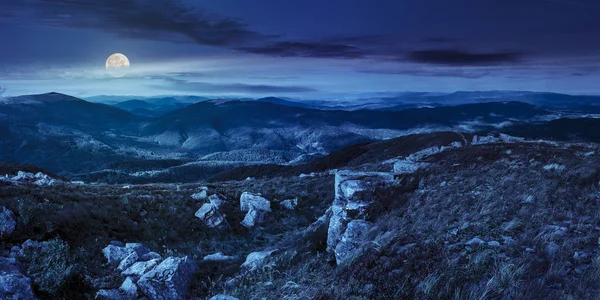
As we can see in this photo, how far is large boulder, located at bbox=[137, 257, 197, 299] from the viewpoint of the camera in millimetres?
8922

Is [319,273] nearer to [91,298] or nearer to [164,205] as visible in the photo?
[91,298]

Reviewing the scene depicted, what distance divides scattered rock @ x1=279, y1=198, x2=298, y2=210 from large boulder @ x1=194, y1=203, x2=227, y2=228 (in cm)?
537

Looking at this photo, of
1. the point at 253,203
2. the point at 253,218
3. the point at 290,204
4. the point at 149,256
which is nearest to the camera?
the point at 149,256

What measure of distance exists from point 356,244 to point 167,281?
530 centimetres

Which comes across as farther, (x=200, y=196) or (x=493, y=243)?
(x=200, y=196)

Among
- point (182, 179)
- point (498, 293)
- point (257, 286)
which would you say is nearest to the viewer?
point (498, 293)

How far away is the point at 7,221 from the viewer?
12.1 m

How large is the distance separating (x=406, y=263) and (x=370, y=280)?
0.98 m

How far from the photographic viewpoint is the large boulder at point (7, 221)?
38.6 ft

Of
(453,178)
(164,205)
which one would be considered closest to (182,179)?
Result: (164,205)

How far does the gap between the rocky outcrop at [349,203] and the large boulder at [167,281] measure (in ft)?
14.3

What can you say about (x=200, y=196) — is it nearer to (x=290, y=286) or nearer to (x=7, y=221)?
(x=7, y=221)

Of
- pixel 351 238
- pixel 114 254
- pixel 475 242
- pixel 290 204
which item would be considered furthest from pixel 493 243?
pixel 290 204

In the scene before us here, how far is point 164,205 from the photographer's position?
2003 centimetres
